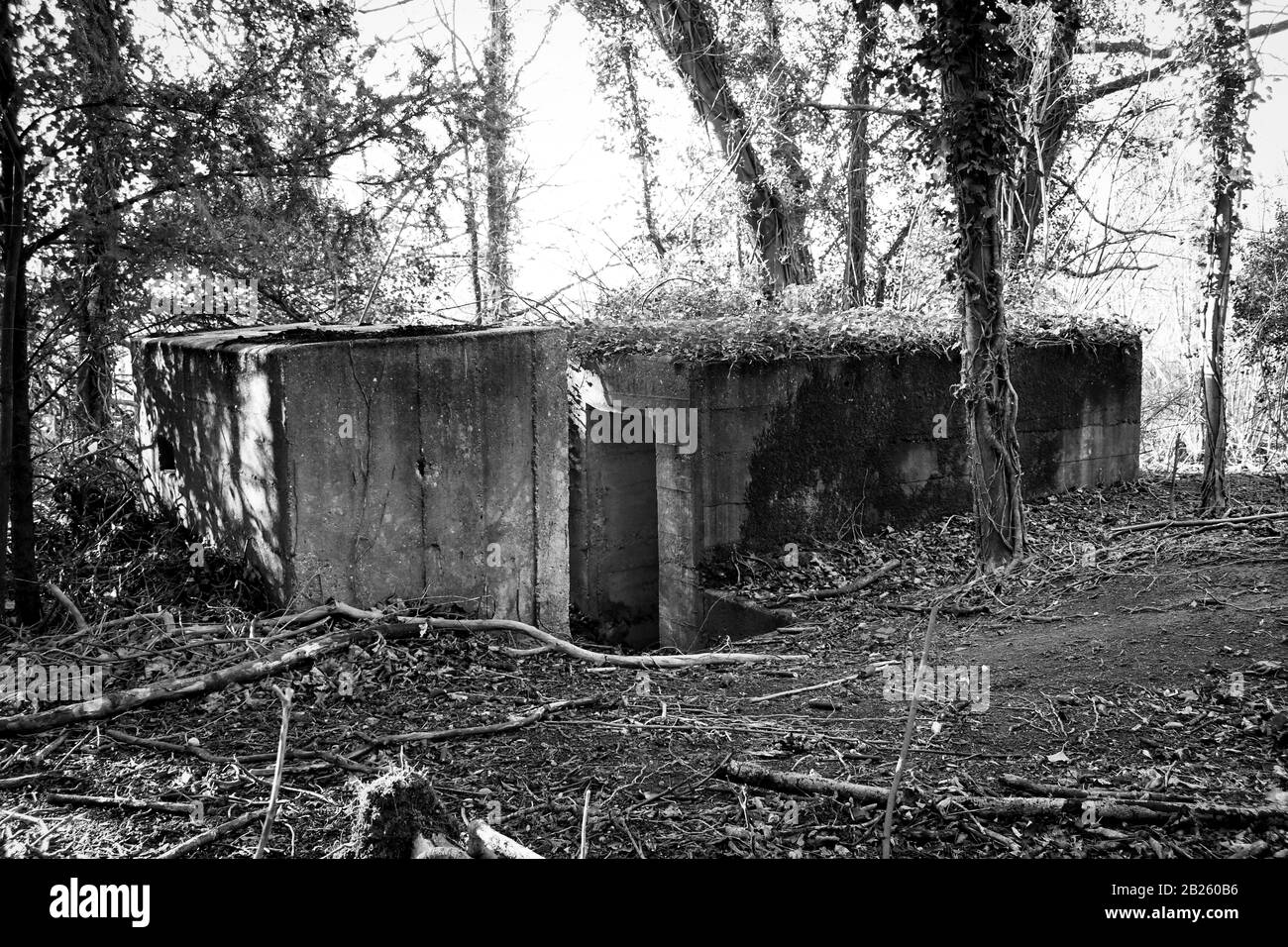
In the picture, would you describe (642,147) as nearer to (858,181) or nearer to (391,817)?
(858,181)

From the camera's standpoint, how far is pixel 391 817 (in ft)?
9.27

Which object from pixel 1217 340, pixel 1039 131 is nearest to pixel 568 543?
pixel 1217 340

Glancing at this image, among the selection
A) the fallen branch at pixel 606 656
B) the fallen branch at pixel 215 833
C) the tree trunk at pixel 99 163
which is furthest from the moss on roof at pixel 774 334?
the fallen branch at pixel 215 833

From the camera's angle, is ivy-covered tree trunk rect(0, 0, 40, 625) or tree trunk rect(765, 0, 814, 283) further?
tree trunk rect(765, 0, 814, 283)

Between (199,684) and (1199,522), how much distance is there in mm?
6294

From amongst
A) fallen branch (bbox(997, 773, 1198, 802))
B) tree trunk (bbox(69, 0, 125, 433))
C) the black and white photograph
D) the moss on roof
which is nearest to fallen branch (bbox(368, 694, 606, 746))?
the black and white photograph

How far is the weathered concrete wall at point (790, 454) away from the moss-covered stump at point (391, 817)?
16.6ft

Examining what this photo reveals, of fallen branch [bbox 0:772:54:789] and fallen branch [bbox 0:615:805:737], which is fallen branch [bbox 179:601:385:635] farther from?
fallen branch [bbox 0:772:54:789]

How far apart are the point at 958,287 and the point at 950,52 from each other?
4.78 ft

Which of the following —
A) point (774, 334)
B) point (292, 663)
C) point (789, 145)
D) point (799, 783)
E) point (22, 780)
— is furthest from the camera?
point (789, 145)

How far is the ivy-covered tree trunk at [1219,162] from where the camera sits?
341 inches

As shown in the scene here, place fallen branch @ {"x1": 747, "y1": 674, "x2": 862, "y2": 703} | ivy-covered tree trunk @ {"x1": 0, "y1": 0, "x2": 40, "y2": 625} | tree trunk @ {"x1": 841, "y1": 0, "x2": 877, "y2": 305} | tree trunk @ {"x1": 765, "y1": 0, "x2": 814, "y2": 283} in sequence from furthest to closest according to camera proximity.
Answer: tree trunk @ {"x1": 841, "y1": 0, "x2": 877, "y2": 305}
tree trunk @ {"x1": 765, "y1": 0, "x2": 814, "y2": 283}
ivy-covered tree trunk @ {"x1": 0, "y1": 0, "x2": 40, "y2": 625}
fallen branch @ {"x1": 747, "y1": 674, "x2": 862, "y2": 703}

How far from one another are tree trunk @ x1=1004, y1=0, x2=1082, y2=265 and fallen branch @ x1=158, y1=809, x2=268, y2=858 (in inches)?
441

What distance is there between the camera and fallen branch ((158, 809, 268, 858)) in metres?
3.28
